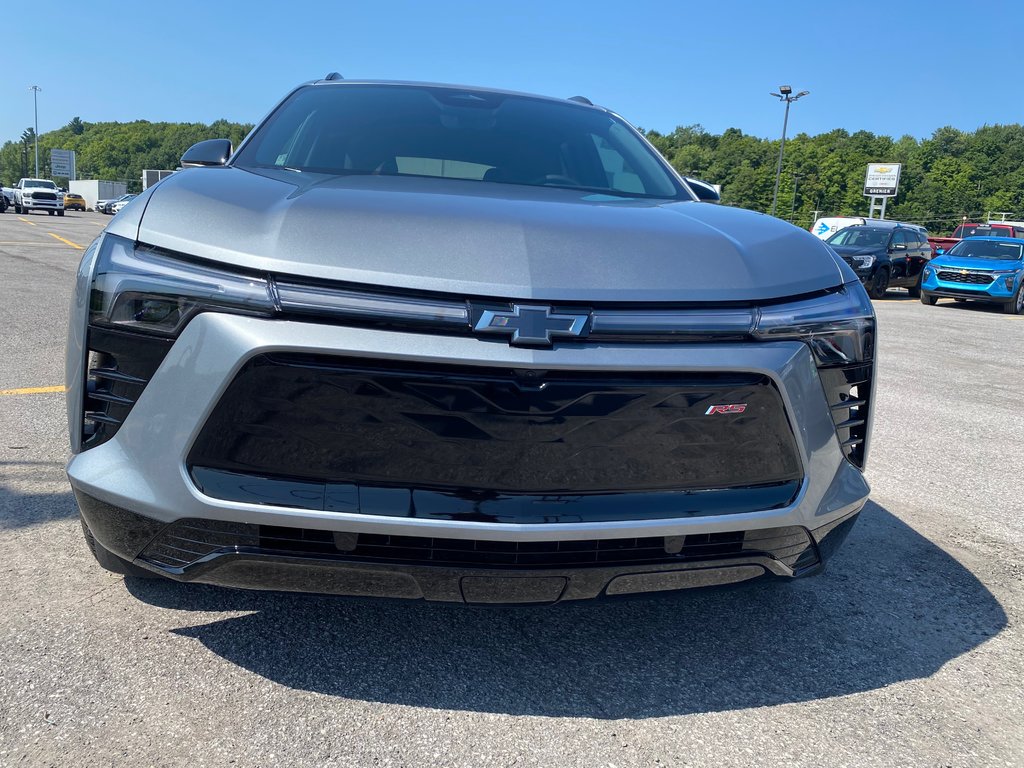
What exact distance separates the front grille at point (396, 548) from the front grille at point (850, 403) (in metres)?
0.49

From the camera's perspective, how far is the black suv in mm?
17516

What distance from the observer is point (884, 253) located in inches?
700

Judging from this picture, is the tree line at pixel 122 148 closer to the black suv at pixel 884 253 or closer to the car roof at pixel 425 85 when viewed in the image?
the black suv at pixel 884 253

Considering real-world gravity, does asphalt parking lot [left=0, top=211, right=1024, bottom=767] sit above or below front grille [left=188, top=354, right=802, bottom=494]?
below

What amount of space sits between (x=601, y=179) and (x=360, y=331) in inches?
67.7

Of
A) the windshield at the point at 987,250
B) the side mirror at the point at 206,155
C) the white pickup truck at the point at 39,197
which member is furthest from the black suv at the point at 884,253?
the white pickup truck at the point at 39,197

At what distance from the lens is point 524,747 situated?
184 centimetres

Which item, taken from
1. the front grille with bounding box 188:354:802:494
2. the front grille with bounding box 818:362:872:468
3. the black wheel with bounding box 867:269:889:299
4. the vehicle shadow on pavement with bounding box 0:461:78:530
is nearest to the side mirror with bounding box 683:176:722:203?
the front grille with bounding box 818:362:872:468

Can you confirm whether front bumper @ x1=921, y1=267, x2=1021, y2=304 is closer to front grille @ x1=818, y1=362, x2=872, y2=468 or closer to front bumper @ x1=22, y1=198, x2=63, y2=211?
front grille @ x1=818, y1=362, x2=872, y2=468

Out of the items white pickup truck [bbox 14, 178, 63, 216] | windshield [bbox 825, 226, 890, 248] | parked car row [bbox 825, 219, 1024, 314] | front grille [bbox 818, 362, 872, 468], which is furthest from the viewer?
Answer: white pickup truck [bbox 14, 178, 63, 216]

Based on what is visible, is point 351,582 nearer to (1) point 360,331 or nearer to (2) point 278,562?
(2) point 278,562

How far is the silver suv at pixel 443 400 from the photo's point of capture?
1717 mm

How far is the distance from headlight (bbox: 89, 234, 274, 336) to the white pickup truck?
171ft

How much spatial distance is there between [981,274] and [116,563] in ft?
61.3
